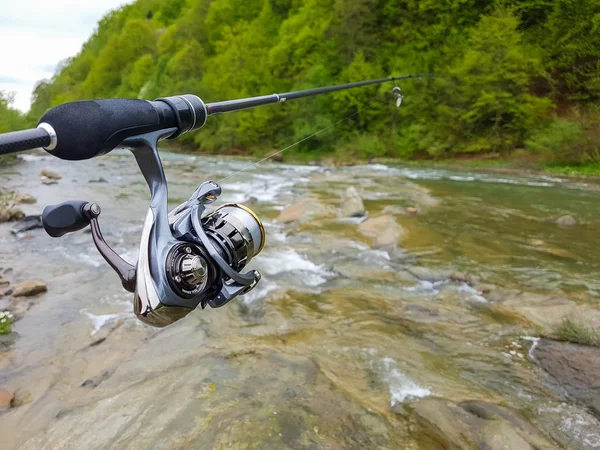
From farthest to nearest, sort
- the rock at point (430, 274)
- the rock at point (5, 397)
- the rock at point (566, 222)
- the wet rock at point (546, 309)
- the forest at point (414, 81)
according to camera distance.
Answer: the forest at point (414, 81) < the rock at point (566, 222) < the rock at point (430, 274) < the wet rock at point (546, 309) < the rock at point (5, 397)

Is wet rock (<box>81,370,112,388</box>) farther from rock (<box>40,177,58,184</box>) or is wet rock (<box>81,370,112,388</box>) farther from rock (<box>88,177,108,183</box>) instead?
rock (<box>40,177,58,184</box>)

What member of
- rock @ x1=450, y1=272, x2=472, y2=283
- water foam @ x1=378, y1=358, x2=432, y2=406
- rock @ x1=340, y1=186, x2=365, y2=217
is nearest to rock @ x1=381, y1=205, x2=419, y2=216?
rock @ x1=340, y1=186, x2=365, y2=217

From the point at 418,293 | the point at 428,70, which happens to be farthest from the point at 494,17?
the point at 418,293

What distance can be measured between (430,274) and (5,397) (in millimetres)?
5337

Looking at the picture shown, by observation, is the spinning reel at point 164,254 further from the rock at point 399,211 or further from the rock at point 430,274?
the rock at point 399,211

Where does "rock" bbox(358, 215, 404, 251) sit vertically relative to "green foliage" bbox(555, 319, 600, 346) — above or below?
below

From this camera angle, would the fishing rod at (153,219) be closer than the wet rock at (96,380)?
Yes

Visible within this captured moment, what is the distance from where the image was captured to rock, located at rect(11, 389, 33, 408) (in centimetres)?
357

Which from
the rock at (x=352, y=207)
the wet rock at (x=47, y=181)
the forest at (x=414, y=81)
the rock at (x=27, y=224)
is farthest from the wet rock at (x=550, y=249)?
the wet rock at (x=47, y=181)

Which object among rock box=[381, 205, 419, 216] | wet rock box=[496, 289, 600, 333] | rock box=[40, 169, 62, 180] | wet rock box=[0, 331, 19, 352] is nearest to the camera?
wet rock box=[0, 331, 19, 352]

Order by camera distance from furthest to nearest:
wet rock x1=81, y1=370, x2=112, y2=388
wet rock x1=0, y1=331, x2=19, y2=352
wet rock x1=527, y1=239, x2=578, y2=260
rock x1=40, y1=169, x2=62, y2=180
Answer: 1. rock x1=40, y1=169, x2=62, y2=180
2. wet rock x1=527, y1=239, x2=578, y2=260
3. wet rock x1=0, y1=331, x2=19, y2=352
4. wet rock x1=81, y1=370, x2=112, y2=388

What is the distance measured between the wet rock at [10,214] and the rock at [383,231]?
7.91 meters

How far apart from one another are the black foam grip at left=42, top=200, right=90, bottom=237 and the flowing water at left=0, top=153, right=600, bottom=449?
1830mm

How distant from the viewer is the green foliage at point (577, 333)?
14.1 ft
